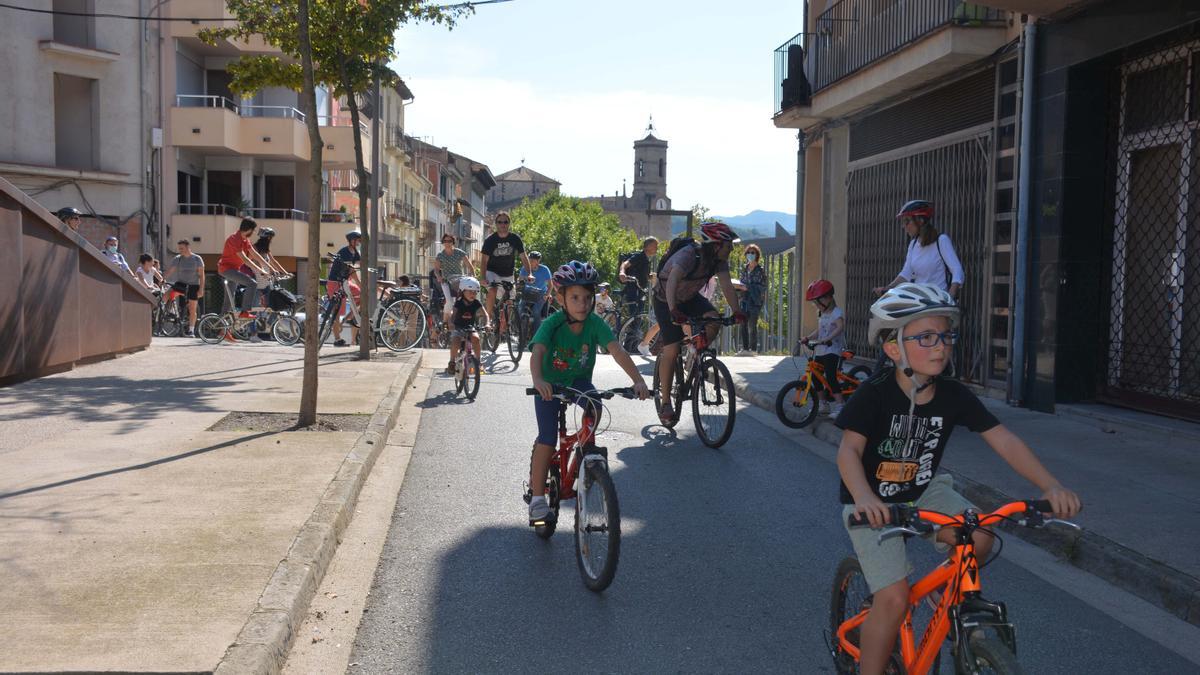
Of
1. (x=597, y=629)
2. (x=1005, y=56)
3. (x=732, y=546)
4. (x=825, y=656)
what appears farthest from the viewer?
(x=1005, y=56)

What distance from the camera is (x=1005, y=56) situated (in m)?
12.7

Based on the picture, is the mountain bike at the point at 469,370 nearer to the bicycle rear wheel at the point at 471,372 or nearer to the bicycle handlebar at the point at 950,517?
the bicycle rear wheel at the point at 471,372

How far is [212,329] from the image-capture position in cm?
1820

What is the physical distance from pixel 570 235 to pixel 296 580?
8347 centimetres

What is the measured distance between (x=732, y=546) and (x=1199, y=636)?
7.37 feet

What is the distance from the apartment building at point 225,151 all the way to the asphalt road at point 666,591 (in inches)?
1118

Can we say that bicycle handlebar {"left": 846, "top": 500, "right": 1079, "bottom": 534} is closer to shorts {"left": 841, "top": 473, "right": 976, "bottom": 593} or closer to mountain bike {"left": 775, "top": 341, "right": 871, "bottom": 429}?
shorts {"left": 841, "top": 473, "right": 976, "bottom": 593}

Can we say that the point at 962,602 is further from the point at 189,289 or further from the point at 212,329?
the point at 189,289

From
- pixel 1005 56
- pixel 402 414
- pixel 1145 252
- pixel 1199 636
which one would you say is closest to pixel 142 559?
pixel 1199 636

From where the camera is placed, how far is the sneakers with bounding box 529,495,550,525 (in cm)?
607

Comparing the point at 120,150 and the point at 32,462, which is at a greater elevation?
the point at 120,150

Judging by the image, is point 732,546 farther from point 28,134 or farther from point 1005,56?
point 28,134

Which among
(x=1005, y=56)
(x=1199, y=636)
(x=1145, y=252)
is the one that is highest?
(x=1005, y=56)

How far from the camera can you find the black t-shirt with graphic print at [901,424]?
3.58 meters
